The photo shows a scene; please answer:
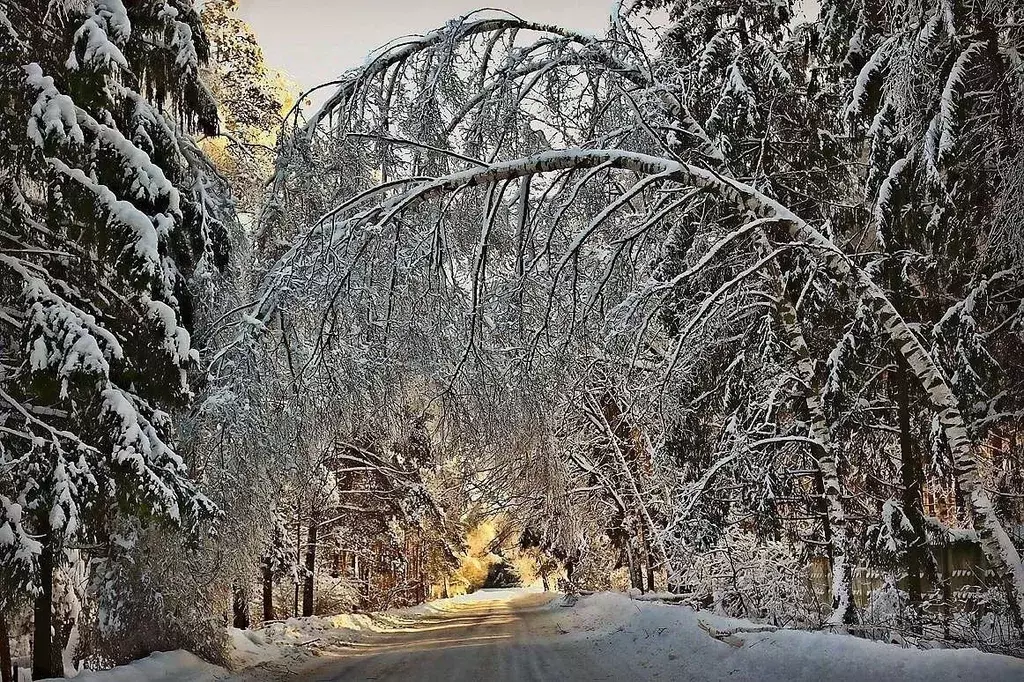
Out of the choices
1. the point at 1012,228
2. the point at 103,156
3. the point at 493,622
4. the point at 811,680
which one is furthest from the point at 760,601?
the point at 493,622

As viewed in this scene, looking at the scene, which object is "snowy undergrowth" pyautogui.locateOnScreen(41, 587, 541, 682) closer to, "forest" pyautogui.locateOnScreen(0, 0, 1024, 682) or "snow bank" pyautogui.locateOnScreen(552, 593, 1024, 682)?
"forest" pyautogui.locateOnScreen(0, 0, 1024, 682)

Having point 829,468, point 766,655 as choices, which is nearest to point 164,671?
point 766,655

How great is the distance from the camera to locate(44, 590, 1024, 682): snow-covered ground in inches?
265

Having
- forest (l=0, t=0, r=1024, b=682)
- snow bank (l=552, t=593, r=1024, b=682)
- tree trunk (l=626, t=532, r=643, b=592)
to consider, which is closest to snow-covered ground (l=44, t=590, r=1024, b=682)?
snow bank (l=552, t=593, r=1024, b=682)

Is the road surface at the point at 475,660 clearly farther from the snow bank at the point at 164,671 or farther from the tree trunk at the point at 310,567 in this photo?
the tree trunk at the point at 310,567

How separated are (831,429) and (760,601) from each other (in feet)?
12.3

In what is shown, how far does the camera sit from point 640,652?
13641 mm

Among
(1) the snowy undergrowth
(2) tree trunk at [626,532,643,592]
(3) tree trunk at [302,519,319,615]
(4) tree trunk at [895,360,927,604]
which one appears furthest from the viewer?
(2) tree trunk at [626,532,643,592]

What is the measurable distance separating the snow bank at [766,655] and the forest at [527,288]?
2.16 ft

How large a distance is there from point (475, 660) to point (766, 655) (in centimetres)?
636

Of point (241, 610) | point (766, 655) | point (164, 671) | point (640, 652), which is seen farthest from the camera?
point (241, 610)

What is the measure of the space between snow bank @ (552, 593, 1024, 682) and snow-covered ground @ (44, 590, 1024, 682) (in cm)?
1

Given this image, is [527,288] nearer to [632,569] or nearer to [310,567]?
[310,567]

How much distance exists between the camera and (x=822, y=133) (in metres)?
12.0
